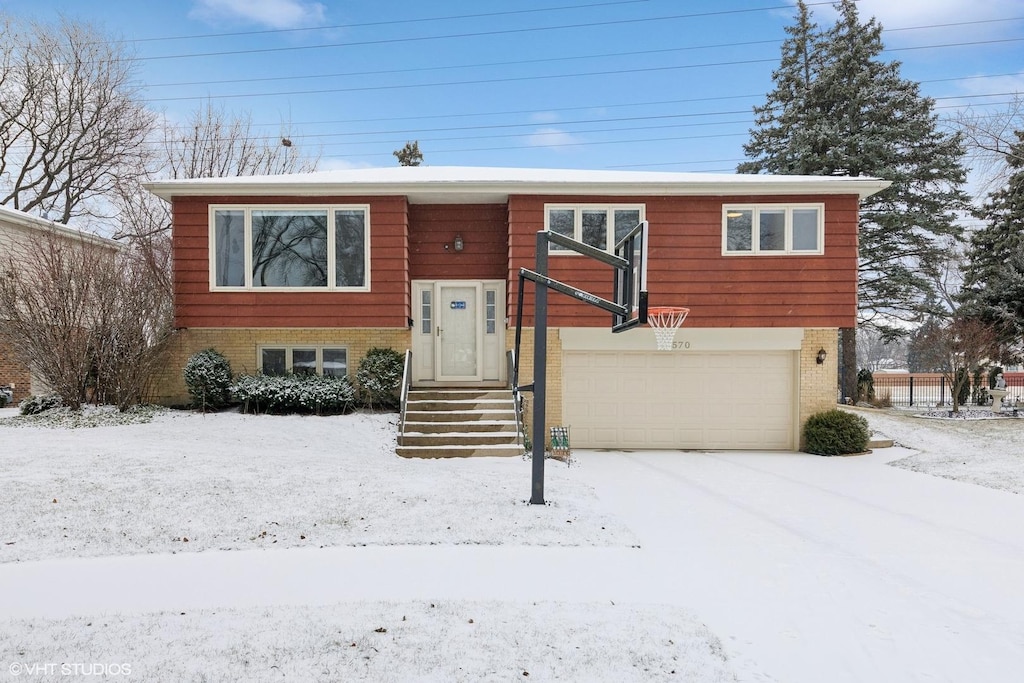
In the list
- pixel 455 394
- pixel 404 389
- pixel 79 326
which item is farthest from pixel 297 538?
pixel 79 326

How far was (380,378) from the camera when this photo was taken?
37.0ft

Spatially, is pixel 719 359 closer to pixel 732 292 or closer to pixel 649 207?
pixel 732 292

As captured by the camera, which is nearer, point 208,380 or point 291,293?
point 208,380

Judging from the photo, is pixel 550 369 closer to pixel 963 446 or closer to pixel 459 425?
pixel 459 425

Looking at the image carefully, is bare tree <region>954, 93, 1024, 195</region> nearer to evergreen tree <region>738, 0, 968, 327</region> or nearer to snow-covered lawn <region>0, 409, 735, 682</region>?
evergreen tree <region>738, 0, 968, 327</region>

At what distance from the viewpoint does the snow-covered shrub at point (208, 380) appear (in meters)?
11.1

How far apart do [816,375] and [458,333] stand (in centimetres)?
695

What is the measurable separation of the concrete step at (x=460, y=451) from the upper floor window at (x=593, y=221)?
400 cm

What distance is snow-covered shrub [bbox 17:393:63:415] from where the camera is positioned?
35.5ft

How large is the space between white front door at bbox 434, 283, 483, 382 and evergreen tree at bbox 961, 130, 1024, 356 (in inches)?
653

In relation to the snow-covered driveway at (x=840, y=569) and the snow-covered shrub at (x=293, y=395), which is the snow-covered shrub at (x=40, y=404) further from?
the snow-covered driveway at (x=840, y=569)

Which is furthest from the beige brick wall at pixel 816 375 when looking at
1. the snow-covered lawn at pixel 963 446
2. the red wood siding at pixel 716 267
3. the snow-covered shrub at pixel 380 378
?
the snow-covered shrub at pixel 380 378

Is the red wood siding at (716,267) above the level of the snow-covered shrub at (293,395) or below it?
above

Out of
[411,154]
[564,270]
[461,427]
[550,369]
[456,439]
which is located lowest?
[456,439]
